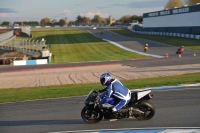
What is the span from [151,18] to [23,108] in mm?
86310

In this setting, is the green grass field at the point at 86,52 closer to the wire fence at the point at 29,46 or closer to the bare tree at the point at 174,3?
the wire fence at the point at 29,46

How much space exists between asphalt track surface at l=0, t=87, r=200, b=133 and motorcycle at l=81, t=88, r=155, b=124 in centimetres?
24

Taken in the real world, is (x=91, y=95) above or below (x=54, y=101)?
above

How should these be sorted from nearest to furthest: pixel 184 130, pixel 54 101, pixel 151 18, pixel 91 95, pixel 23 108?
pixel 184 130, pixel 91 95, pixel 23 108, pixel 54 101, pixel 151 18

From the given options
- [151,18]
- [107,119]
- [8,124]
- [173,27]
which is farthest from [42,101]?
[151,18]

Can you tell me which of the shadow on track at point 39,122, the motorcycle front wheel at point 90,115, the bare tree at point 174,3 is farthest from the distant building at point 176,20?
the motorcycle front wheel at point 90,115

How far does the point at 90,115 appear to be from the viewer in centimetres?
1011

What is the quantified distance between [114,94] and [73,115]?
232cm

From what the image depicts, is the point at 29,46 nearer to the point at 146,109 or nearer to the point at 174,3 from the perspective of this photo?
the point at 146,109

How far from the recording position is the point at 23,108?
1330 cm

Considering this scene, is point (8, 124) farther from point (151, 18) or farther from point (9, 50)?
point (151, 18)

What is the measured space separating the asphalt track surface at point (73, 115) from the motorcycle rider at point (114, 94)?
0.65 metres

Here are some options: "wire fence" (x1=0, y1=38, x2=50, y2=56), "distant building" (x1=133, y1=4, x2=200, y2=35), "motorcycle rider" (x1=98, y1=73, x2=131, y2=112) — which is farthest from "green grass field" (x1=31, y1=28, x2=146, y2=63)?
"motorcycle rider" (x1=98, y1=73, x2=131, y2=112)

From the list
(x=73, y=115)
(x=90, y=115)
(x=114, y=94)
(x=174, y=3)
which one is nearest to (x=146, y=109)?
(x=114, y=94)
